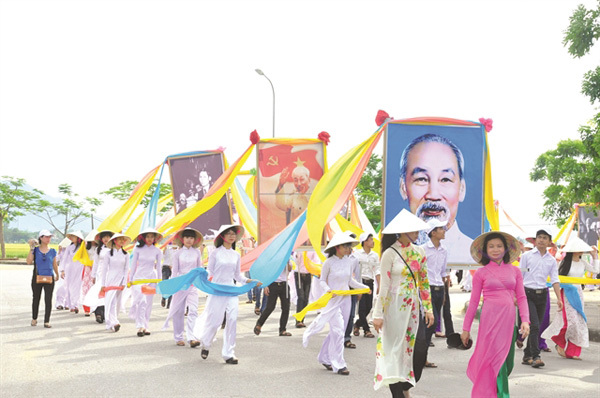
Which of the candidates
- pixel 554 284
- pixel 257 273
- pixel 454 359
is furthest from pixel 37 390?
pixel 554 284

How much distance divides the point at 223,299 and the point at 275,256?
0.93 metres

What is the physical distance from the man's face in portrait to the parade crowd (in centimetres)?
53

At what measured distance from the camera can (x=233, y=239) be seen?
9.84 meters

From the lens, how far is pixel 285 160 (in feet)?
47.3

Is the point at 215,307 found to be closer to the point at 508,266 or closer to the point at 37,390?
the point at 37,390

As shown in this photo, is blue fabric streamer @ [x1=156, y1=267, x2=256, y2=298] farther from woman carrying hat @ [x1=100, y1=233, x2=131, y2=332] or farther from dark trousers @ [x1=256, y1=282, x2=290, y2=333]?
woman carrying hat @ [x1=100, y1=233, x2=131, y2=332]

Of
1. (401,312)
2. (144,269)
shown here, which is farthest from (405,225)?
(144,269)

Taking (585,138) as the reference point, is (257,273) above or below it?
below

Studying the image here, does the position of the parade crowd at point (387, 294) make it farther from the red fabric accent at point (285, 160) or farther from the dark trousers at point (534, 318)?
the red fabric accent at point (285, 160)

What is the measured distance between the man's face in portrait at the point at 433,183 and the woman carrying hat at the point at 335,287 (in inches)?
88.4

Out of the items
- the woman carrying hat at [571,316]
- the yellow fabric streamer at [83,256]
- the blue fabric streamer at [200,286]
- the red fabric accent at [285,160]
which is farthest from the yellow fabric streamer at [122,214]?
the woman carrying hat at [571,316]

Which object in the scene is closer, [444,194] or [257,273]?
[257,273]

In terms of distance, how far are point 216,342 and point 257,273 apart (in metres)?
2.02

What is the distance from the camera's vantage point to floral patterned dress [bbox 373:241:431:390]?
6.41 m
